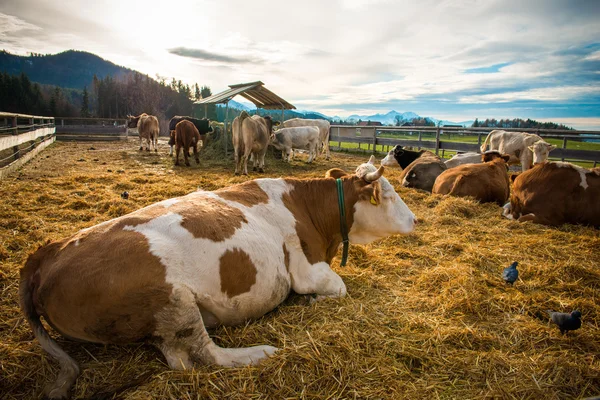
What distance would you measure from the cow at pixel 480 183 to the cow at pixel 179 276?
517cm

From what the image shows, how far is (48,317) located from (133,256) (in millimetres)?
660

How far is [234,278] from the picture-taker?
248 cm

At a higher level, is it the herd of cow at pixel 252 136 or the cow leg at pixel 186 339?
the herd of cow at pixel 252 136

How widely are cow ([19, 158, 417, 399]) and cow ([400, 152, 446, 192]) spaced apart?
650 centimetres

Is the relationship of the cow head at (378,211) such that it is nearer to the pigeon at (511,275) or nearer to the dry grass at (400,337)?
the dry grass at (400,337)

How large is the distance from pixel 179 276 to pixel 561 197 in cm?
673

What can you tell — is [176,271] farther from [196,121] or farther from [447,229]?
[196,121]

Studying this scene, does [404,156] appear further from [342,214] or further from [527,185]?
[342,214]

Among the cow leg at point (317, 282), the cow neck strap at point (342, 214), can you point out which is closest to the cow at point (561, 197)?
the cow neck strap at point (342, 214)

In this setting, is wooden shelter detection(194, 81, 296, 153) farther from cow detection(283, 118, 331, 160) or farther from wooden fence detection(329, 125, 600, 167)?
wooden fence detection(329, 125, 600, 167)

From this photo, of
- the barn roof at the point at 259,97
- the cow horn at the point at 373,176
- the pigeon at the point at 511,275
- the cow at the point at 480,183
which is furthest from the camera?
the barn roof at the point at 259,97

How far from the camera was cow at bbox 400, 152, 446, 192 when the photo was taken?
360 inches

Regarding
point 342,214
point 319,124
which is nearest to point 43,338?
point 342,214

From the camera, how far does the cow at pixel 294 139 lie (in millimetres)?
15875
